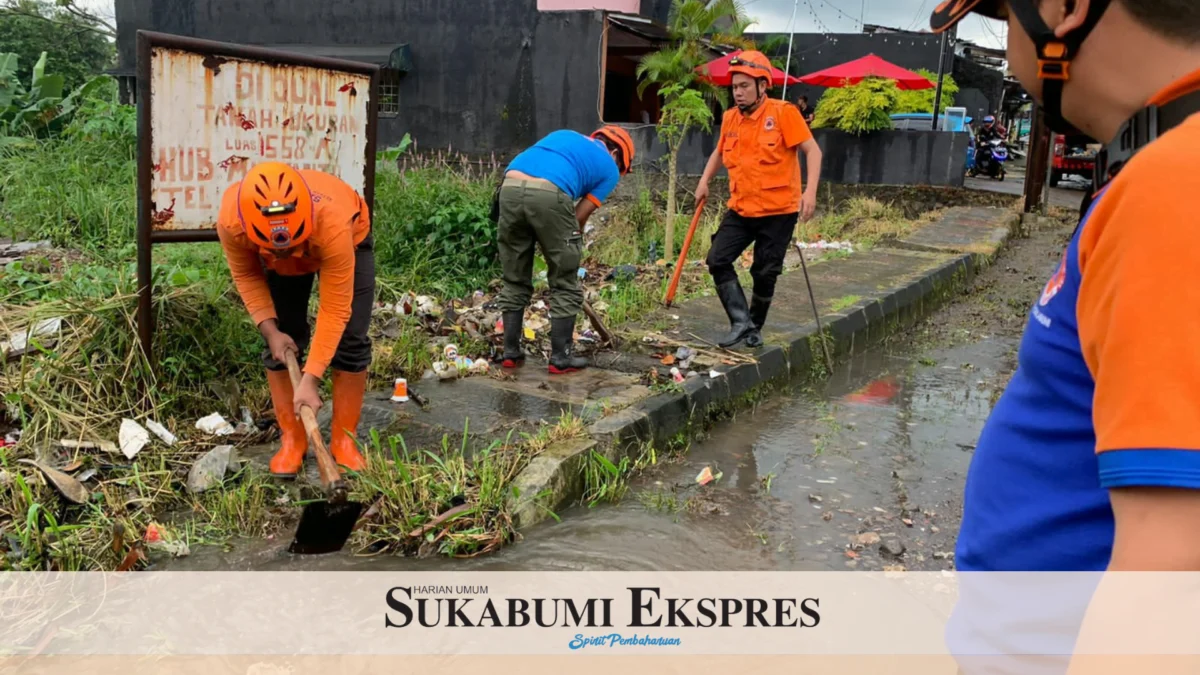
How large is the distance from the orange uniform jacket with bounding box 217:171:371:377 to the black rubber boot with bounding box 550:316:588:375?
158 centimetres

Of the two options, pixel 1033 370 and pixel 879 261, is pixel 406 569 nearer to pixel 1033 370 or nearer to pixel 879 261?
pixel 1033 370

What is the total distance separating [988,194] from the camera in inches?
560

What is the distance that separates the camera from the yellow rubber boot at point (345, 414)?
3707mm

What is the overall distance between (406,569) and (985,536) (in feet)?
7.13

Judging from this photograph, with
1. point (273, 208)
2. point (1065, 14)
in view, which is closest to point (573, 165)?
point (273, 208)

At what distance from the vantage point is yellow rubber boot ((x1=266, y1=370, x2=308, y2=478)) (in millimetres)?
3555

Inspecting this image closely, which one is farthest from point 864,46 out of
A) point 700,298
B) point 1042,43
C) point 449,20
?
point 1042,43

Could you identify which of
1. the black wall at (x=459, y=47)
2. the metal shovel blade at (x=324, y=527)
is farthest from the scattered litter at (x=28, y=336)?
the black wall at (x=459, y=47)

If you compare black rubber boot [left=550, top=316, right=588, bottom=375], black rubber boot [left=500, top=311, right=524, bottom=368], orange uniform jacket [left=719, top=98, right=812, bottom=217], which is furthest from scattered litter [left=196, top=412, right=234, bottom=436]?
orange uniform jacket [left=719, top=98, right=812, bottom=217]

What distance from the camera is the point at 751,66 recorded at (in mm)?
5371

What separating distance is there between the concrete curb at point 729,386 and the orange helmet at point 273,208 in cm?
127

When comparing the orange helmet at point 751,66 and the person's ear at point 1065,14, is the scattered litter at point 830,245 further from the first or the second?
the person's ear at point 1065,14

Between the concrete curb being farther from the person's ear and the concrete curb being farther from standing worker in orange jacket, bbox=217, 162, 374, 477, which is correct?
the person's ear

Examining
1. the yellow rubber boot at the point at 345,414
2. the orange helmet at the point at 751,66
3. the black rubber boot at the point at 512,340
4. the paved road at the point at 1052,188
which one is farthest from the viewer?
the paved road at the point at 1052,188
